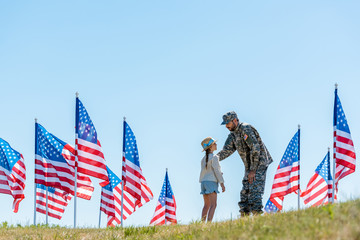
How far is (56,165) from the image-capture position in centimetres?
1939

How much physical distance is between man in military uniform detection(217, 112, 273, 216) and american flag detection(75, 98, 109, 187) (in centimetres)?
593

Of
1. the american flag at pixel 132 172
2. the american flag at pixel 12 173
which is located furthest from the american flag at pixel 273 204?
the american flag at pixel 12 173

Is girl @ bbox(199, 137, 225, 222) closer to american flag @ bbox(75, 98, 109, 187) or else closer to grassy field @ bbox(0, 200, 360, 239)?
Answer: grassy field @ bbox(0, 200, 360, 239)

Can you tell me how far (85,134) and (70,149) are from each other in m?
3.55

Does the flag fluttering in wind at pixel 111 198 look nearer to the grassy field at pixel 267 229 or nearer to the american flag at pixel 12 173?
the american flag at pixel 12 173

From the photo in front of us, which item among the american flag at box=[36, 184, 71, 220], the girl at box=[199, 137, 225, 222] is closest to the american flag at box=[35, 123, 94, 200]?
the american flag at box=[36, 184, 71, 220]

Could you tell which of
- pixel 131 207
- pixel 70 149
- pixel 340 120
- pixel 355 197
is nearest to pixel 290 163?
pixel 340 120

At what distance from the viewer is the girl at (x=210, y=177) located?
450 inches

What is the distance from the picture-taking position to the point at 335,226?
6.55 m

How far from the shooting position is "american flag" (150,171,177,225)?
27.1 m

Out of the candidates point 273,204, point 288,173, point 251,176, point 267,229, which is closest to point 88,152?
point 251,176

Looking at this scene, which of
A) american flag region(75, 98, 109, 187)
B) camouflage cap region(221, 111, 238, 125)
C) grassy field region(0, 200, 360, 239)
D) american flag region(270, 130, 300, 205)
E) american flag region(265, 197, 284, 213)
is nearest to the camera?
grassy field region(0, 200, 360, 239)

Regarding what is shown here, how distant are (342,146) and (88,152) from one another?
679 cm

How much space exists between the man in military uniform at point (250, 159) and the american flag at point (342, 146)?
19.4ft
